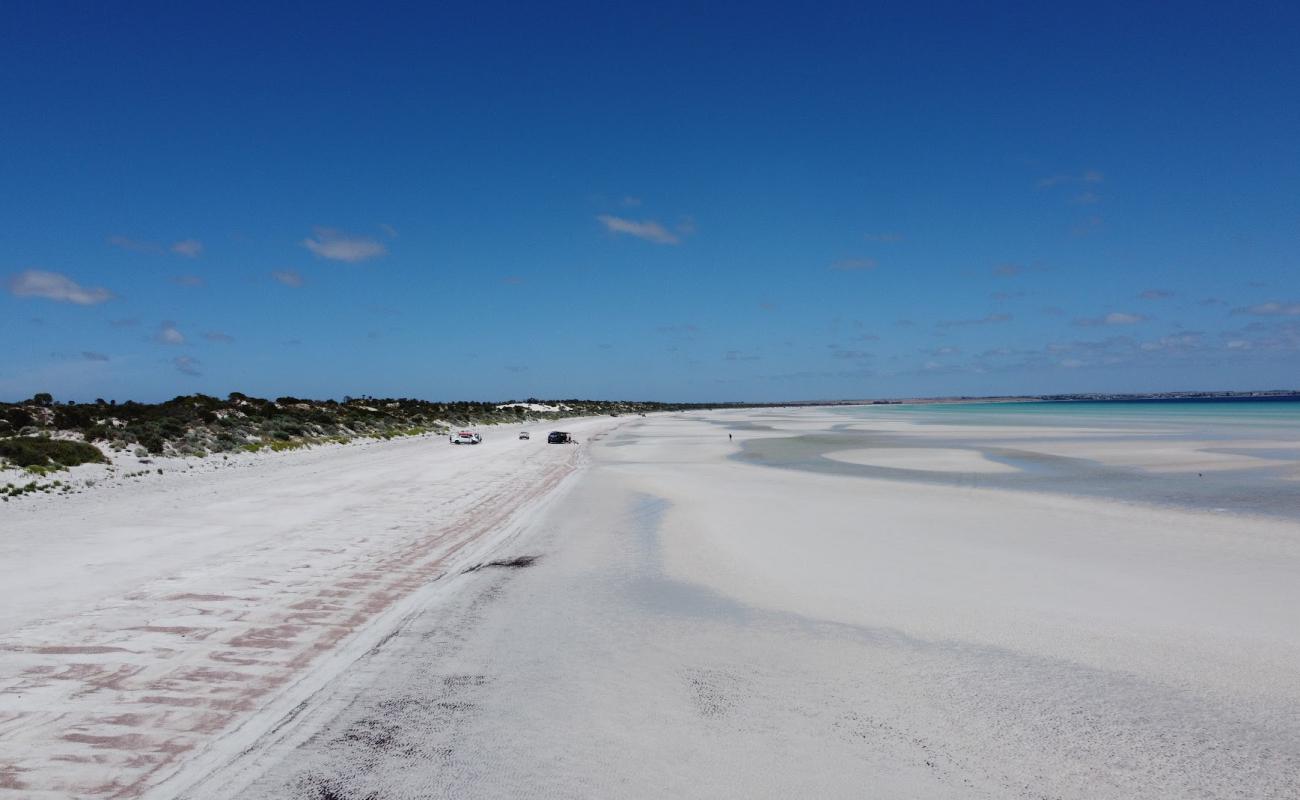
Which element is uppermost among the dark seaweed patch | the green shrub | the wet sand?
the green shrub

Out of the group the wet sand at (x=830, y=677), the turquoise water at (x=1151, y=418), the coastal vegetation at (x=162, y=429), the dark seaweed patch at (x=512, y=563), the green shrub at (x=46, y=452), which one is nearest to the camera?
the wet sand at (x=830, y=677)

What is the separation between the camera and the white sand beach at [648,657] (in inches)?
197

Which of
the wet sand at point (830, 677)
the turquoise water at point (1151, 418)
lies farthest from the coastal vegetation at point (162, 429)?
the turquoise water at point (1151, 418)

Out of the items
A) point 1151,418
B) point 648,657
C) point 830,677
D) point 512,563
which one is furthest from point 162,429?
point 1151,418

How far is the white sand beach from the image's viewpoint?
16.4 ft

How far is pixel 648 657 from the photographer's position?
24.3 ft

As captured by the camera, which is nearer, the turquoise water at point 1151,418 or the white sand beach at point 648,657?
the white sand beach at point 648,657

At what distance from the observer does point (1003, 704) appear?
6.19m

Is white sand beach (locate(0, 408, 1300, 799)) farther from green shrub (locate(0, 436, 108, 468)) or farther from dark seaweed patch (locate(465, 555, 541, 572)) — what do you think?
green shrub (locate(0, 436, 108, 468))

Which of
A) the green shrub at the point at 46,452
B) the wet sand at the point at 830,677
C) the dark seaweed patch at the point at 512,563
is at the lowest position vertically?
the wet sand at the point at 830,677

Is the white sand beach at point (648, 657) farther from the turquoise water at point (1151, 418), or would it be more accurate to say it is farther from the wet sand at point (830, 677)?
the turquoise water at point (1151, 418)

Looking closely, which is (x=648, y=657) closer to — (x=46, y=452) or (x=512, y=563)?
(x=512, y=563)

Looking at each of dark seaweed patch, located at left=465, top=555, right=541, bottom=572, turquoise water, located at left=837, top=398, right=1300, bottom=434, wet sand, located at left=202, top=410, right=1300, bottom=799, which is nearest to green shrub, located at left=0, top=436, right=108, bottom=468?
wet sand, located at left=202, top=410, right=1300, bottom=799

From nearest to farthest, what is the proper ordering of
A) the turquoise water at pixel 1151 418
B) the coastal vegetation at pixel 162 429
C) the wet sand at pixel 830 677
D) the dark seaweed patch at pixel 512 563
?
the wet sand at pixel 830 677 < the dark seaweed patch at pixel 512 563 < the coastal vegetation at pixel 162 429 < the turquoise water at pixel 1151 418
